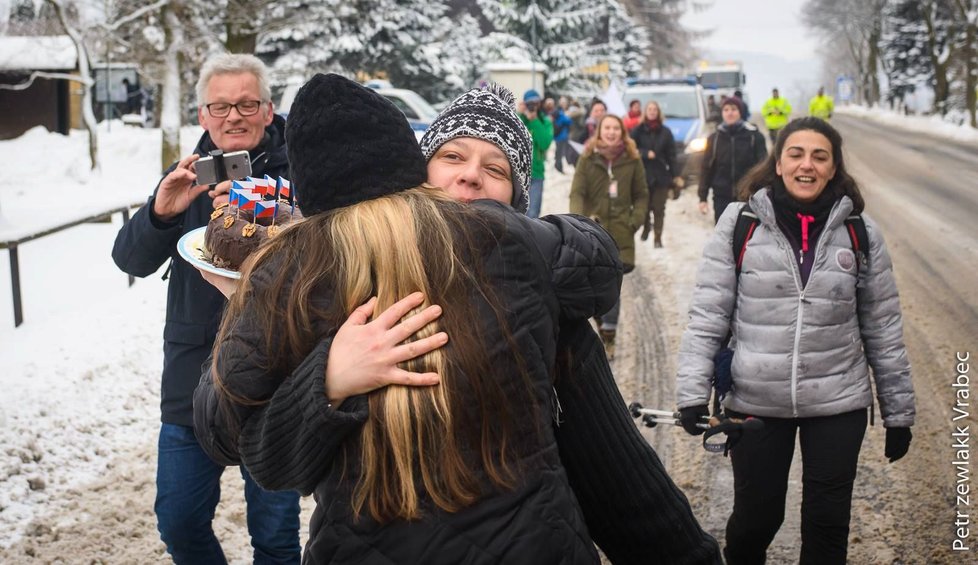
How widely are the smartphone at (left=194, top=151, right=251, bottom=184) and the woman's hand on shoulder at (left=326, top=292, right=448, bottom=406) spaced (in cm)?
166

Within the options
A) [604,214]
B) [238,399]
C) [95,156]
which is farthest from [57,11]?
[238,399]

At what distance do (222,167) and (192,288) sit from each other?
1.67ft

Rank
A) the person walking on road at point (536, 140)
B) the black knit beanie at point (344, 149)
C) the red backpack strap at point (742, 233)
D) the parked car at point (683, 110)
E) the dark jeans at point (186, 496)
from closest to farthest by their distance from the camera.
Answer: the black knit beanie at point (344, 149), the dark jeans at point (186, 496), the red backpack strap at point (742, 233), the person walking on road at point (536, 140), the parked car at point (683, 110)

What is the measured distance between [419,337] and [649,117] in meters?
11.5

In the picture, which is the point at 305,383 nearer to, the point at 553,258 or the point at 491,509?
the point at 491,509

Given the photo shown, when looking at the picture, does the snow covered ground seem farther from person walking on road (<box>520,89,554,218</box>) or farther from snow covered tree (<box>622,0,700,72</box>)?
snow covered tree (<box>622,0,700,72</box>)

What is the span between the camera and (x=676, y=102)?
784 inches

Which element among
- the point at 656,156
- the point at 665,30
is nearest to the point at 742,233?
the point at 656,156

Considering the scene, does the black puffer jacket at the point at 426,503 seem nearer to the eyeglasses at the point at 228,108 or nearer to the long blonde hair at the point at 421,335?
the long blonde hair at the point at 421,335

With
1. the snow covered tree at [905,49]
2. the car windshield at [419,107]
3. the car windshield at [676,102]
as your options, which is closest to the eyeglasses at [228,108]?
the car windshield at [676,102]

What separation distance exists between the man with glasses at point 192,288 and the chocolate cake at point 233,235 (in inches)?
17.9

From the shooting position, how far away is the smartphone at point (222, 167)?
10.4 feet

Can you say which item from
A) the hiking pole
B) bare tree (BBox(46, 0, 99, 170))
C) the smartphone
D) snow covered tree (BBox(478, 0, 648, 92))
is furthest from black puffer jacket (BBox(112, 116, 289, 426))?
snow covered tree (BBox(478, 0, 648, 92))

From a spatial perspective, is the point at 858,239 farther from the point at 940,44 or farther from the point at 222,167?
the point at 940,44
